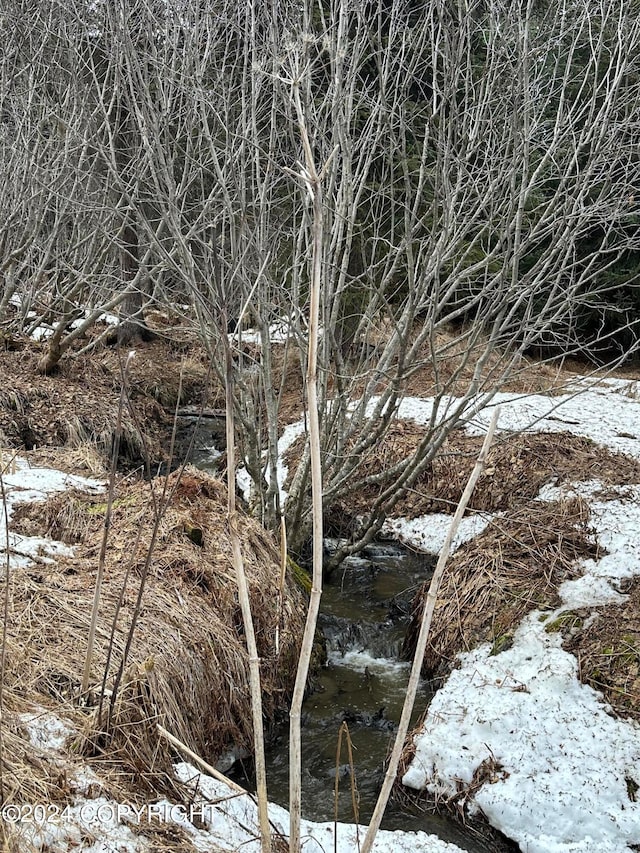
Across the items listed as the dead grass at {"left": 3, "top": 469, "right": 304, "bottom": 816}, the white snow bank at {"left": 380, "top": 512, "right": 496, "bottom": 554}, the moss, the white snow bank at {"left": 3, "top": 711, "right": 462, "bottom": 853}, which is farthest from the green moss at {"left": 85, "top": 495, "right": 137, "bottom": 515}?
the white snow bank at {"left": 380, "top": 512, "right": 496, "bottom": 554}

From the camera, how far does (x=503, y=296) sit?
185 inches

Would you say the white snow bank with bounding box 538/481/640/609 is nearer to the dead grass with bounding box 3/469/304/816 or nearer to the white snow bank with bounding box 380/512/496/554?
the white snow bank with bounding box 380/512/496/554

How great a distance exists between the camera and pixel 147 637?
360 cm

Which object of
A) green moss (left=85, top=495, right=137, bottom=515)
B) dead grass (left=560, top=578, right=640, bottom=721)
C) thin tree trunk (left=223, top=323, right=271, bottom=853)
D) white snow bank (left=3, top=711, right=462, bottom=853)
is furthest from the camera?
green moss (left=85, top=495, right=137, bottom=515)

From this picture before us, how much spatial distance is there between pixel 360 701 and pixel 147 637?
140 cm

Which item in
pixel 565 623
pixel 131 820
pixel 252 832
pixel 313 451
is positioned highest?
pixel 313 451

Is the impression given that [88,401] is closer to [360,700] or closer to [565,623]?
[360,700]

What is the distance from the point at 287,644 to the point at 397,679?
2.41 ft

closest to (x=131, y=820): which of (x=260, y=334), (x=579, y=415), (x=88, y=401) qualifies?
(x=260, y=334)

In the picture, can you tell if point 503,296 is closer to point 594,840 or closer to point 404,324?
point 404,324

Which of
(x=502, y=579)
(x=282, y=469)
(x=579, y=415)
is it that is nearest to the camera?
(x=502, y=579)

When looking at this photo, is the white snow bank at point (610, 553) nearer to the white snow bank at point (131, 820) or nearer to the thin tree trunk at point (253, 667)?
the white snow bank at point (131, 820)

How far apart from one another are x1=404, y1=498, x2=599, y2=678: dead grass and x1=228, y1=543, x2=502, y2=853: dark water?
0.85 ft

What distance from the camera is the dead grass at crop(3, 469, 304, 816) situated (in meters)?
2.66
